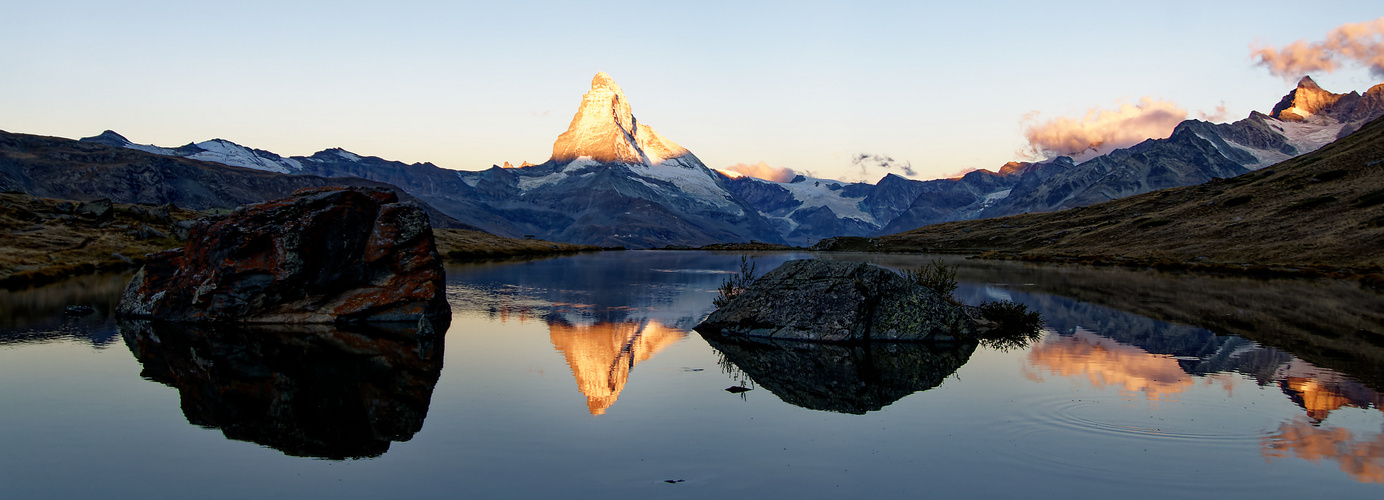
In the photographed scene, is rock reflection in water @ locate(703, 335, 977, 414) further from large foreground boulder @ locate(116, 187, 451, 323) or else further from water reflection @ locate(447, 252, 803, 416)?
large foreground boulder @ locate(116, 187, 451, 323)

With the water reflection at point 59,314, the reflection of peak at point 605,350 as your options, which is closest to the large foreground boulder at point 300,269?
the water reflection at point 59,314

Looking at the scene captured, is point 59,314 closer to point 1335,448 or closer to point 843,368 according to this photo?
point 843,368

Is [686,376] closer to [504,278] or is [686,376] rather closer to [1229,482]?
[1229,482]

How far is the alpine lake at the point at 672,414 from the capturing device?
11.9 m

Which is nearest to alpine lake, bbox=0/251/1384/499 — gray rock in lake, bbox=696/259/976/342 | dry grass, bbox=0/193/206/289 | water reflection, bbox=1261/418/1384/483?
water reflection, bbox=1261/418/1384/483

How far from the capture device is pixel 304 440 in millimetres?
13906

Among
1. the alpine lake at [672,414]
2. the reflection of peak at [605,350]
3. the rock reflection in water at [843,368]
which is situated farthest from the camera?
the reflection of peak at [605,350]

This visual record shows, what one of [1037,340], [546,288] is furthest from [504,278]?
[1037,340]

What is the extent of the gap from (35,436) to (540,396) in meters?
9.75

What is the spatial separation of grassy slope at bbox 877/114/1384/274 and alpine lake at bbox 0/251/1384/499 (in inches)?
2481

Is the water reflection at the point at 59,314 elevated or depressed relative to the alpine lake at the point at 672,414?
depressed

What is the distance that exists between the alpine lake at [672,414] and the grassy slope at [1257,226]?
63008mm

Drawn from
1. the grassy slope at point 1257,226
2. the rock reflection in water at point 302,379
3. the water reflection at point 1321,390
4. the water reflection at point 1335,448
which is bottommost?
the rock reflection in water at point 302,379

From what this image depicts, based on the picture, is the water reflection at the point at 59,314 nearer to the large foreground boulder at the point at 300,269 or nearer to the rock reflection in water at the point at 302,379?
the rock reflection in water at the point at 302,379
